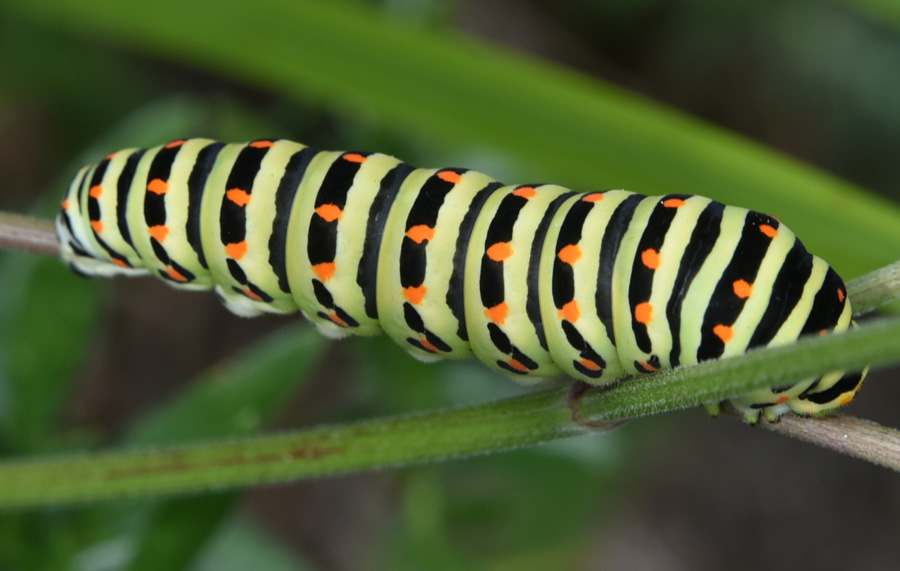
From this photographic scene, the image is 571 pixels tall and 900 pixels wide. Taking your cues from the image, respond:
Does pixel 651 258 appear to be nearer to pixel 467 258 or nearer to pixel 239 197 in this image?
pixel 467 258

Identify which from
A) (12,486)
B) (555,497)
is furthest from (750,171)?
(12,486)

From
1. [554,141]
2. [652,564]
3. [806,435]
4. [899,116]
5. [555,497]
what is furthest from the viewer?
[652,564]

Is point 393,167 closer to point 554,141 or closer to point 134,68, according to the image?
point 554,141

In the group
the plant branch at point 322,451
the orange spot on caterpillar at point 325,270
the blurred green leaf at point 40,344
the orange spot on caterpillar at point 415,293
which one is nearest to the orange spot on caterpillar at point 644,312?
the plant branch at point 322,451

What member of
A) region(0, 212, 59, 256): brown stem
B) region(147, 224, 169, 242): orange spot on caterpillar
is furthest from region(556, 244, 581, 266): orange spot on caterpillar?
region(0, 212, 59, 256): brown stem

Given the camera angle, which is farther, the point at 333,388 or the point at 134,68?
the point at 333,388

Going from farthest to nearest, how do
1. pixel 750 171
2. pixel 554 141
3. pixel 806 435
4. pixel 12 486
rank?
1. pixel 554 141
2. pixel 750 171
3. pixel 12 486
4. pixel 806 435

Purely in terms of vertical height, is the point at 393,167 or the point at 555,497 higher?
the point at 393,167
